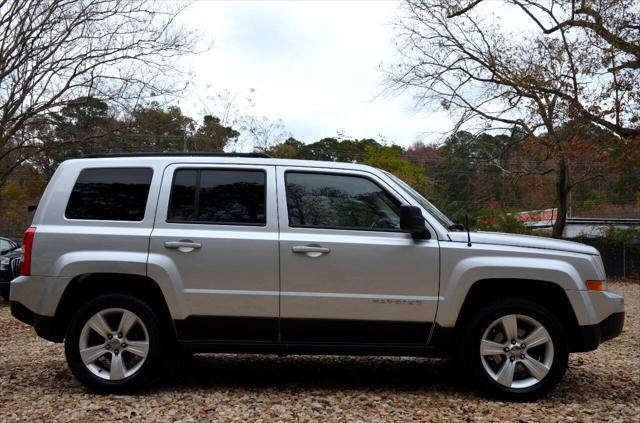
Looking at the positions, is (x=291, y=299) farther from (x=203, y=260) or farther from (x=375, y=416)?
(x=375, y=416)

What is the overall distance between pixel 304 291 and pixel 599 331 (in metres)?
2.31

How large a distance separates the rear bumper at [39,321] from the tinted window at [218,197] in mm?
1245

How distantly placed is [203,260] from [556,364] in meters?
2.81

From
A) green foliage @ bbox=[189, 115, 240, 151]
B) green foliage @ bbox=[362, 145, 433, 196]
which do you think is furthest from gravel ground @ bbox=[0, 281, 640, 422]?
green foliage @ bbox=[362, 145, 433, 196]

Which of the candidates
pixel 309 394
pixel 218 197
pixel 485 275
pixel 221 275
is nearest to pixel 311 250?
pixel 221 275

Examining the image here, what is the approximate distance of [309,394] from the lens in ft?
15.3

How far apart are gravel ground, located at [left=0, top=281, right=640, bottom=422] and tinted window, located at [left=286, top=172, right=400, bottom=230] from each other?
1.37 metres

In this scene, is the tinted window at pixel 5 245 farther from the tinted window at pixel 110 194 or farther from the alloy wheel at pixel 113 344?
the alloy wheel at pixel 113 344

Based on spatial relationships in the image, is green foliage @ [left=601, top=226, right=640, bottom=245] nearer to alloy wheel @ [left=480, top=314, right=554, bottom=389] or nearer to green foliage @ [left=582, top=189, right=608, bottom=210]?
green foliage @ [left=582, top=189, right=608, bottom=210]

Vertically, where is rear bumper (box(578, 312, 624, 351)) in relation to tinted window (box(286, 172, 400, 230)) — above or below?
below

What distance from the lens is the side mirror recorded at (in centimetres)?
441

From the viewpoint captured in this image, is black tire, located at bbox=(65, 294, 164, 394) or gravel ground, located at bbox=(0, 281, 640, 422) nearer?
gravel ground, located at bbox=(0, 281, 640, 422)

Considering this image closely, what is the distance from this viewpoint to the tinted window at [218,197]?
184 inches

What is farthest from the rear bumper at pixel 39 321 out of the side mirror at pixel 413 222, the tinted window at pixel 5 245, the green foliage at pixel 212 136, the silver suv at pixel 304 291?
the green foliage at pixel 212 136
